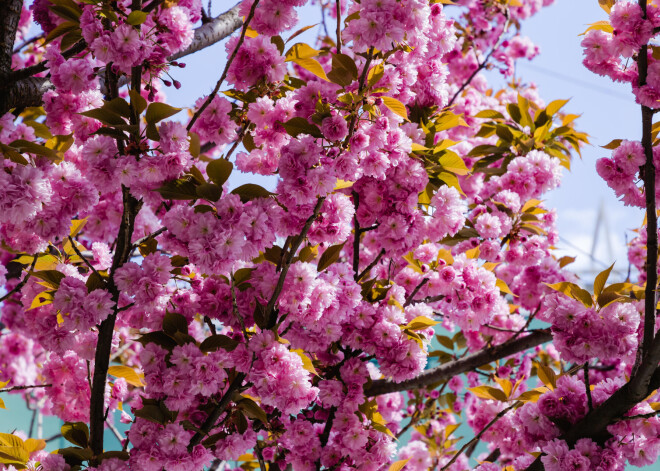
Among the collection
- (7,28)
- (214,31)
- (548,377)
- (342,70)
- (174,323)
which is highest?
(214,31)

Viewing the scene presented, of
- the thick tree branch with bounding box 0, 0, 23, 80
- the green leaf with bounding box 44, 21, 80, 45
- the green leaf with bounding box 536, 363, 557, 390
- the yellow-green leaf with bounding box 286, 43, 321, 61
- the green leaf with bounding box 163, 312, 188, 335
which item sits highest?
the thick tree branch with bounding box 0, 0, 23, 80

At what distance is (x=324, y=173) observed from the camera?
1.46 m

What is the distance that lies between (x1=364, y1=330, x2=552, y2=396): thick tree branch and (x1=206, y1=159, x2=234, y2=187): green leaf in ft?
3.94

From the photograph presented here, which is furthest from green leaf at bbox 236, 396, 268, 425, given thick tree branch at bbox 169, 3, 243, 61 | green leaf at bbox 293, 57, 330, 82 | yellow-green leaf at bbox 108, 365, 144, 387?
thick tree branch at bbox 169, 3, 243, 61

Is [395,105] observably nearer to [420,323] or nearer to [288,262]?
[288,262]

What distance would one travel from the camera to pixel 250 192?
150 centimetres

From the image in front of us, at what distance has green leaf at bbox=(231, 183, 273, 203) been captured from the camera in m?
1.49

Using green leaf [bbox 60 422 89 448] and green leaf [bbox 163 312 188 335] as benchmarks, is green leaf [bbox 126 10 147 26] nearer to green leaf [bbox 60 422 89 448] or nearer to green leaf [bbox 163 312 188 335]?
green leaf [bbox 163 312 188 335]

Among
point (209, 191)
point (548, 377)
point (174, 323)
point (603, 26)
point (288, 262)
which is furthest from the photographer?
point (548, 377)

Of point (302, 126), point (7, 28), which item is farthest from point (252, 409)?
point (7, 28)

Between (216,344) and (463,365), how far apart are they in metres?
1.25

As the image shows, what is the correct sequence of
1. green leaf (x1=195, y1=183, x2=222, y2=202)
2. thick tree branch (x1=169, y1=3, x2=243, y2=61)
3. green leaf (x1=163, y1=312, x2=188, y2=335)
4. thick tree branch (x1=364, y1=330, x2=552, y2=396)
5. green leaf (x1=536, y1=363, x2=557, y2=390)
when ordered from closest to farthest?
1. green leaf (x1=195, y1=183, x2=222, y2=202)
2. green leaf (x1=163, y1=312, x2=188, y2=335)
3. green leaf (x1=536, y1=363, x2=557, y2=390)
4. thick tree branch (x1=364, y1=330, x2=552, y2=396)
5. thick tree branch (x1=169, y1=3, x2=243, y2=61)

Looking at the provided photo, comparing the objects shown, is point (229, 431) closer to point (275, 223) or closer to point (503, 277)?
point (275, 223)

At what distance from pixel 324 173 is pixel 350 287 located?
0.40 meters
